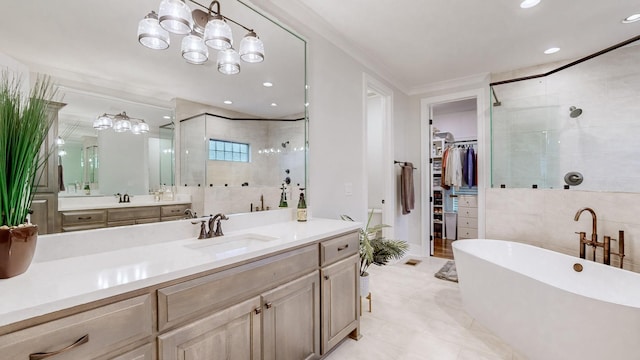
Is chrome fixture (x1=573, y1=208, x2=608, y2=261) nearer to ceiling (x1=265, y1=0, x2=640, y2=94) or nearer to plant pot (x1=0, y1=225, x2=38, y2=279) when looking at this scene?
ceiling (x1=265, y1=0, x2=640, y2=94)

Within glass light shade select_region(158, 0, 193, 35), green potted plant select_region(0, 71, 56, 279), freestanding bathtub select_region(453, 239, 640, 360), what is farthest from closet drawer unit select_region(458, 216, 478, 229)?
green potted plant select_region(0, 71, 56, 279)

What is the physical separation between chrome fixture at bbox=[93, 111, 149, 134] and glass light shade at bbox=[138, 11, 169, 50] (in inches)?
15.4

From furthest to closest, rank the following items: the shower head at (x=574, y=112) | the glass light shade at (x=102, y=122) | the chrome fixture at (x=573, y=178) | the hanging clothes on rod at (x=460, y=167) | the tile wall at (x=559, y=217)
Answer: the hanging clothes on rod at (x=460, y=167), the shower head at (x=574, y=112), the chrome fixture at (x=573, y=178), the tile wall at (x=559, y=217), the glass light shade at (x=102, y=122)

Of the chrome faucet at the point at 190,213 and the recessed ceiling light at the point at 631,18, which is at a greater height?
the recessed ceiling light at the point at 631,18

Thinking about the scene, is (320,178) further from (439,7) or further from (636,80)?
(636,80)

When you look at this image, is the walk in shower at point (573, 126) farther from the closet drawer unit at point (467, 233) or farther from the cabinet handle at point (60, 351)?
the cabinet handle at point (60, 351)

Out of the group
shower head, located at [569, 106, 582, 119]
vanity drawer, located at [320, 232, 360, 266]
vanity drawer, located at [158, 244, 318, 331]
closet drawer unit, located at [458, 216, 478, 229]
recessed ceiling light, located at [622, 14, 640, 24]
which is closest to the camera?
vanity drawer, located at [158, 244, 318, 331]

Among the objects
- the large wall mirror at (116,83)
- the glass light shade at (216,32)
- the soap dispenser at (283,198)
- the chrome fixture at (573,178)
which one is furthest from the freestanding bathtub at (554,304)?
the glass light shade at (216,32)

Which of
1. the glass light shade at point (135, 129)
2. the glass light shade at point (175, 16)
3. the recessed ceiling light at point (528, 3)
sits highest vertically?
the recessed ceiling light at point (528, 3)

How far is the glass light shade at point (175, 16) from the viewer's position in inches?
55.4

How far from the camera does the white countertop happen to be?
80 centimetres

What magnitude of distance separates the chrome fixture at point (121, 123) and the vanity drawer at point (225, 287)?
35.5 inches

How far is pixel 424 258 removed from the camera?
4277mm

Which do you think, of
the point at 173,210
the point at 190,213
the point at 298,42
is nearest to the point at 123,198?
the point at 173,210
